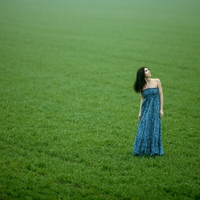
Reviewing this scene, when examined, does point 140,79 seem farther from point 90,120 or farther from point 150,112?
point 90,120

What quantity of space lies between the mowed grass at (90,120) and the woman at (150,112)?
55 cm

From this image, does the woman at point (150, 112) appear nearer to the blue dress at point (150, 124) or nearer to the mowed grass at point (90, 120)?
the blue dress at point (150, 124)

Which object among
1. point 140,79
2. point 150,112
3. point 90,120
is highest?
point 140,79

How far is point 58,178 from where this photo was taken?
26.2 ft

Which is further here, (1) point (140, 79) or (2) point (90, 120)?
(2) point (90, 120)

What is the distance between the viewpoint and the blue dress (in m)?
9.03

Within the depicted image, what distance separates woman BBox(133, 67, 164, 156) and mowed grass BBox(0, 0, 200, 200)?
21.7 inches

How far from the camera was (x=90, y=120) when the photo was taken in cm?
1278

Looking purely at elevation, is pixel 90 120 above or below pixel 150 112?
below

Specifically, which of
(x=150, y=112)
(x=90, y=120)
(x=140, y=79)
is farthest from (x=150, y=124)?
(x=90, y=120)

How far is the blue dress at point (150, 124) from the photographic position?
29.6ft

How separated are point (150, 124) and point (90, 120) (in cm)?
422

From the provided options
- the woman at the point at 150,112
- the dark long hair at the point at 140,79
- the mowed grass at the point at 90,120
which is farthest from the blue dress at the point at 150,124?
the mowed grass at the point at 90,120

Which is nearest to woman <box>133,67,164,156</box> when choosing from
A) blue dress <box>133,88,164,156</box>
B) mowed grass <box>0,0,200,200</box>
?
blue dress <box>133,88,164,156</box>
